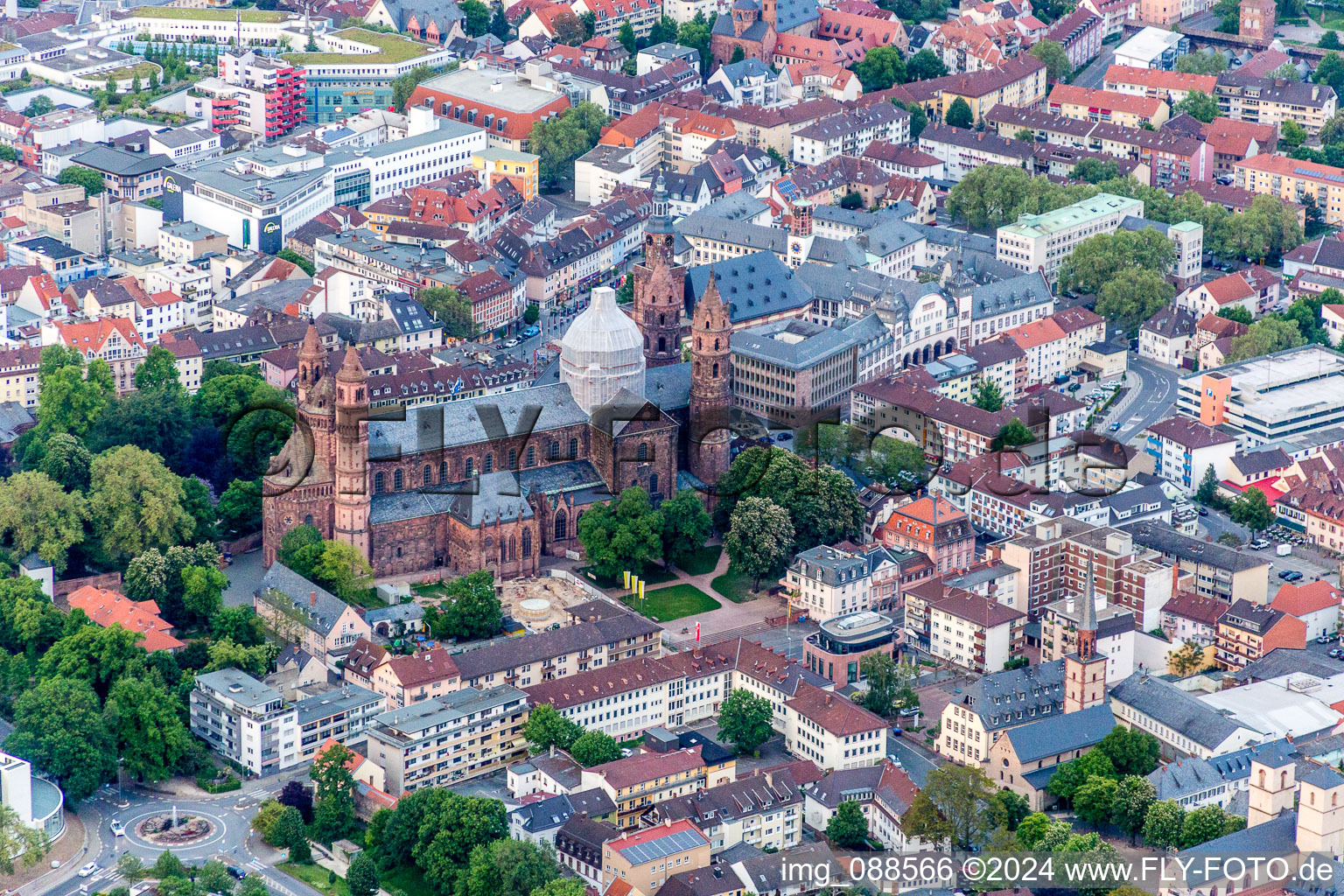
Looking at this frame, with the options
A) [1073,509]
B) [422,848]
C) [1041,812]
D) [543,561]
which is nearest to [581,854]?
[422,848]

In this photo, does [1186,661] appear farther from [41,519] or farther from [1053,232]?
[41,519]

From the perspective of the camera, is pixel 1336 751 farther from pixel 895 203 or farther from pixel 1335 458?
pixel 895 203

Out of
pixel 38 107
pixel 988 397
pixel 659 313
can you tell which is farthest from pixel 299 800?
pixel 38 107

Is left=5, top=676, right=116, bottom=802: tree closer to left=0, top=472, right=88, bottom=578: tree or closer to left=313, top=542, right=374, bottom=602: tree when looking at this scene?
left=0, top=472, right=88, bottom=578: tree

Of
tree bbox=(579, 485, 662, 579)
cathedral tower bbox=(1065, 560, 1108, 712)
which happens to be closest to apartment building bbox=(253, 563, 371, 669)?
tree bbox=(579, 485, 662, 579)

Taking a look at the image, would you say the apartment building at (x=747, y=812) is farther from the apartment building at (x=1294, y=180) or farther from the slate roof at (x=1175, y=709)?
the apartment building at (x=1294, y=180)

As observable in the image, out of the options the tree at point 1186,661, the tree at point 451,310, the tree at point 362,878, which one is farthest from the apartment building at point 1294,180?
the tree at point 362,878
